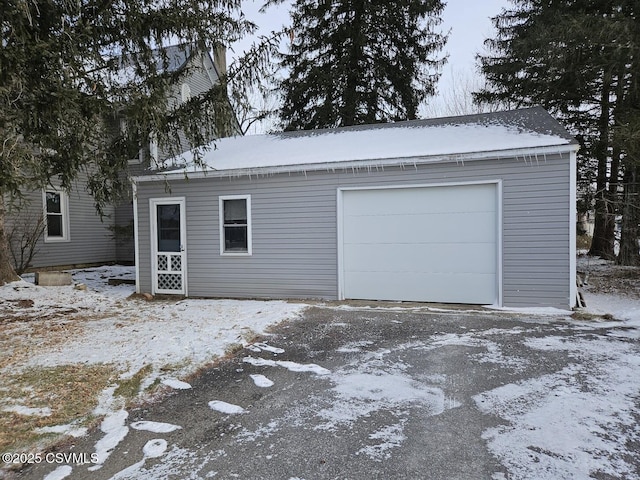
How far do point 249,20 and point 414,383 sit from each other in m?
6.56

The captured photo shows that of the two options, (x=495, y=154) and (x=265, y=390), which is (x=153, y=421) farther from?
(x=495, y=154)

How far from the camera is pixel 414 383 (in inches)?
139

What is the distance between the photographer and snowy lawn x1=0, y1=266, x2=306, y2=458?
9.88 ft

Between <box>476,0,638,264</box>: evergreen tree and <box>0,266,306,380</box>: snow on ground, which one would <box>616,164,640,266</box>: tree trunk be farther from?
<box>0,266,306,380</box>: snow on ground

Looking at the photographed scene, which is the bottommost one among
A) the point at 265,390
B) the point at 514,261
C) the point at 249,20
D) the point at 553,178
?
the point at 265,390

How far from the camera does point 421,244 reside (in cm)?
706

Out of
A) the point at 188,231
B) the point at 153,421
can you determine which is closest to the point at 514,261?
the point at 153,421

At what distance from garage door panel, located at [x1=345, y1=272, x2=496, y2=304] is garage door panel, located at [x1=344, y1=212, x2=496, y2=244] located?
0.64 metres

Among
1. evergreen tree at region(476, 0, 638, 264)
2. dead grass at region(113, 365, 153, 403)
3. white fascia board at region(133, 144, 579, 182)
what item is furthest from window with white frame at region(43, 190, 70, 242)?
evergreen tree at region(476, 0, 638, 264)

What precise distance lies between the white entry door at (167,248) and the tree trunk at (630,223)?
9823 mm

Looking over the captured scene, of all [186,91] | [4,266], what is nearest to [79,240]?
[4,266]

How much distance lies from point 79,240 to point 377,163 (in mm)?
9996

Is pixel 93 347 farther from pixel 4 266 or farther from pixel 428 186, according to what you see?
pixel 428 186

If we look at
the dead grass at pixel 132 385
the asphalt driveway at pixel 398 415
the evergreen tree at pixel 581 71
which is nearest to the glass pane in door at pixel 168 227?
the asphalt driveway at pixel 398 415
